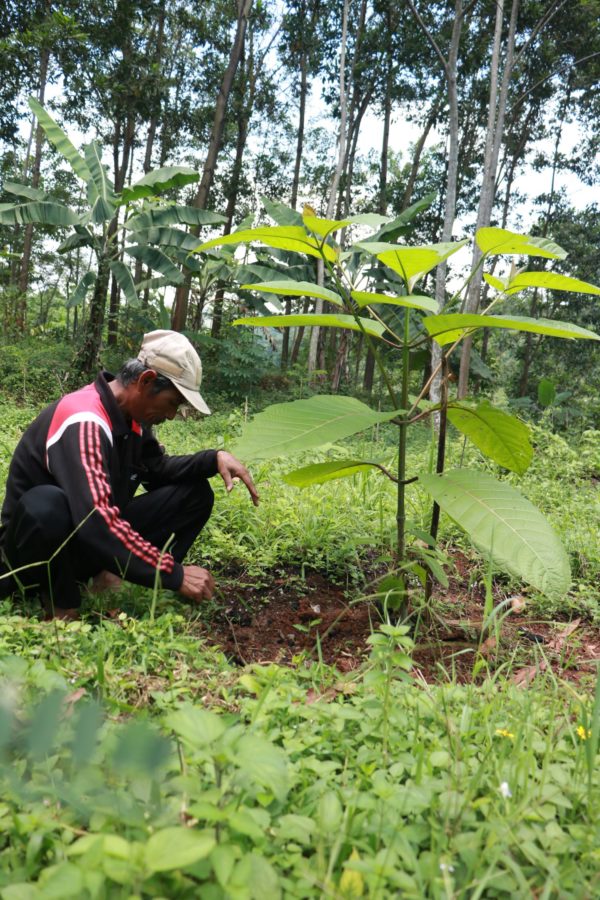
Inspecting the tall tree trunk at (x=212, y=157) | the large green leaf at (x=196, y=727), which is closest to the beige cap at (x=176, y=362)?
the large green leaf at (x=196, y=727)

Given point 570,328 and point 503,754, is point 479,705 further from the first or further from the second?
point 570,328

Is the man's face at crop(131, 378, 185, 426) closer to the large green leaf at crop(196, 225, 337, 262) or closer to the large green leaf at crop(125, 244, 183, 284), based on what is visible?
the large green leaf at crop(196, 225, 337, 262)

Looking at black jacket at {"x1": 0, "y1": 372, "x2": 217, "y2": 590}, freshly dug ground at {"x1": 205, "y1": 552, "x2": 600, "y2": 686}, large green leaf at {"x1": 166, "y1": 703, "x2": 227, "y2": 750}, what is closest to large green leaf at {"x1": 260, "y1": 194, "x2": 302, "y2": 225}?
black jacket at {"x1": 0, "y1": 372, "x2": 217, "y2": 590}

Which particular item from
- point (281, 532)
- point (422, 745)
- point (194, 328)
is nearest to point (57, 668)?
point (422, 745)

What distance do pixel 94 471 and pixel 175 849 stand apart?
4.90ft

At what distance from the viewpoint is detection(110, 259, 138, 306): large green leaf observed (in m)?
8.69

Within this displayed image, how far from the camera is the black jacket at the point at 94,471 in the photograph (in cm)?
203

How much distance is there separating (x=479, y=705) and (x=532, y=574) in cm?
36

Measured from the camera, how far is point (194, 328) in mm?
12000

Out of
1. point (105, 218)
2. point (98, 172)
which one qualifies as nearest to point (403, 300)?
point (105, 218)

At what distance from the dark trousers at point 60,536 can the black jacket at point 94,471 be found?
0.08 meters

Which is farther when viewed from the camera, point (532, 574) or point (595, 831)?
point (532, 574)

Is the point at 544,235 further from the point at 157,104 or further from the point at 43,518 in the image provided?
the point at 43,518

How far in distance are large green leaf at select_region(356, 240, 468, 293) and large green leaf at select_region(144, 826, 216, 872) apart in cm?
136
